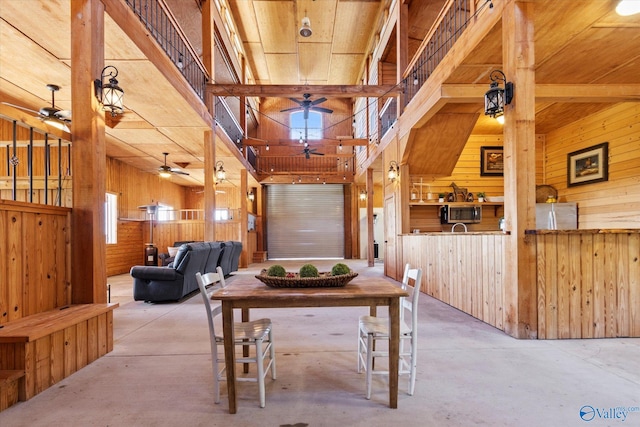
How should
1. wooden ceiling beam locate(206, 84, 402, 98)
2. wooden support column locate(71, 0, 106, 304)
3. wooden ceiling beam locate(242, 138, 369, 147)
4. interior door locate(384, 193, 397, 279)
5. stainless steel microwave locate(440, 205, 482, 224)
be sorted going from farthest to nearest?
wooden ceiling beam locate(242, 138, 369, 147), stainless steel microwave locate(440, 205, 482, 224), interior door locate(384, 193, 397, 279), wooden ceiling beam locate(206, 84, 402, 98), wooden support column locate(71, 0, 106, 304)

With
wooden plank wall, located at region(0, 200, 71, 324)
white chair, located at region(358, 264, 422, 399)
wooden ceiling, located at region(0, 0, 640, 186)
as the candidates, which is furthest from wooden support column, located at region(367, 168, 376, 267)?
wooden plank wall, located at region(0, 200, 71, 324)

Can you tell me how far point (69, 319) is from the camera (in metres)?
2.49

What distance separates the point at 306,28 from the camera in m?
8.86

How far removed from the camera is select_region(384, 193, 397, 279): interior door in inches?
296

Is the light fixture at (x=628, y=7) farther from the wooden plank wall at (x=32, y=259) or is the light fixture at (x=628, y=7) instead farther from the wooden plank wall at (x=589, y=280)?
the wooden plank wall at (x=32, y=259)

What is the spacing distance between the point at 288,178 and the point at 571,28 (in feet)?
32.3

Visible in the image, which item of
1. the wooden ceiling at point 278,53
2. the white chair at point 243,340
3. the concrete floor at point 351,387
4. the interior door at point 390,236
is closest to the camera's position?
the concrete floor at point 351,387

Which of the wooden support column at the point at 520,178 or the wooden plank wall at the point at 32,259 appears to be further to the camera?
the wooden support column at the point at 520,178

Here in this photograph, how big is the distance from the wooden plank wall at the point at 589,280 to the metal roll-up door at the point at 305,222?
1074 centimetres

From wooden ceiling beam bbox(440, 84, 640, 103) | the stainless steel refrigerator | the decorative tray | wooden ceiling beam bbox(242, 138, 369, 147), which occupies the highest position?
wooden ceiling beam bbox(242, 138, 369, 147)

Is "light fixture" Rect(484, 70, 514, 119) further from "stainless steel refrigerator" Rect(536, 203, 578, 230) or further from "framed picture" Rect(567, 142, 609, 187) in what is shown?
"stainless steel refrigerator" Rect(536, 203, 578, 230)

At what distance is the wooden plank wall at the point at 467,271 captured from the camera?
11.6ft

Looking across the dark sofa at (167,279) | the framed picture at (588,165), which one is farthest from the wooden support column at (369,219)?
the dark sofa at (167,279)

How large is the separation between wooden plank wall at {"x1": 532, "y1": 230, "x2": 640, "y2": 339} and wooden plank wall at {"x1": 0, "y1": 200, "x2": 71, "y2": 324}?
4409 mm
